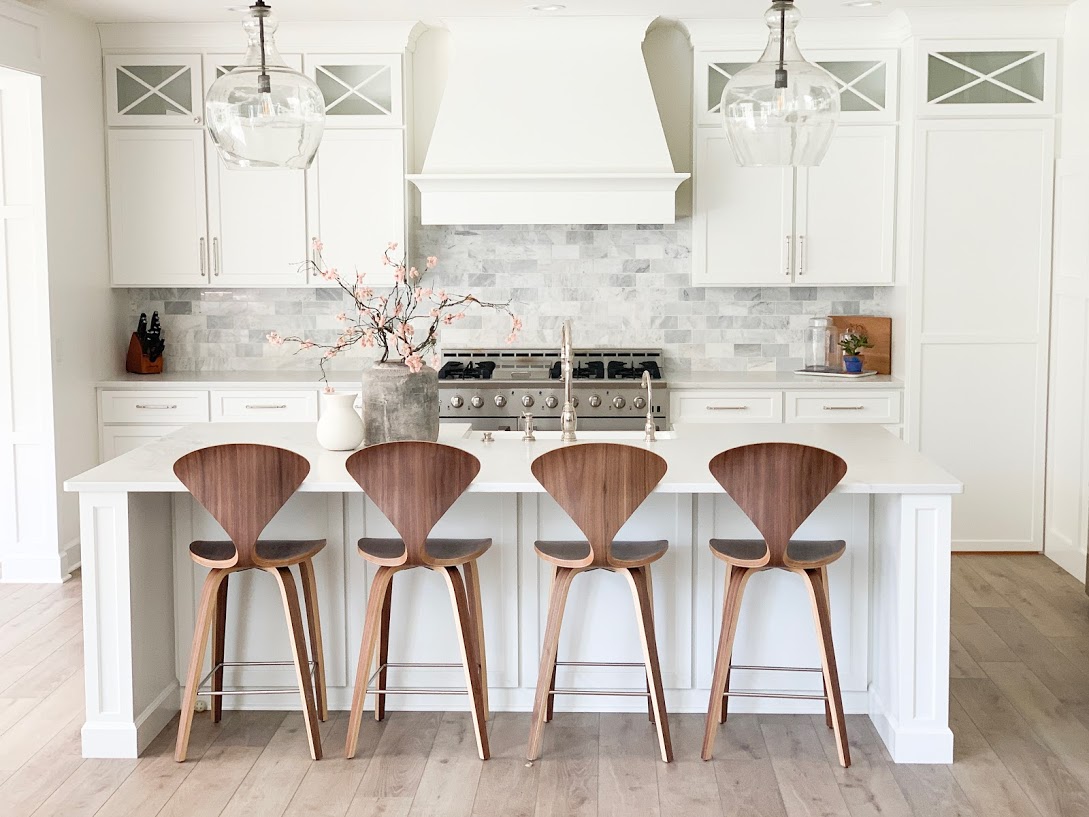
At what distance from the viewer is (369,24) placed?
555 centimetres

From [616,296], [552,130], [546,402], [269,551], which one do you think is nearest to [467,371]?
[546,402]

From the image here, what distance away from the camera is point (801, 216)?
5.64m

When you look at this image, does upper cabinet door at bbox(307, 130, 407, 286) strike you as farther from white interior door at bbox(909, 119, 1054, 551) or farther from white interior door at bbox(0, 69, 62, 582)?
white interior door at bbox(909, 119, 1054, 551)

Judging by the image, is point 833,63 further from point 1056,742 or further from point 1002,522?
point 1056,742

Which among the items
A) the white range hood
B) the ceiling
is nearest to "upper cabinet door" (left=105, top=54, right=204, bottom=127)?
the ceiling

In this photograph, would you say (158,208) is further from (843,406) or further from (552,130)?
(843,406)

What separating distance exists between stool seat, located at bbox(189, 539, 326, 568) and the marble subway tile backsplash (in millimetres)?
2653

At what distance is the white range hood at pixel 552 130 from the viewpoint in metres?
5.43

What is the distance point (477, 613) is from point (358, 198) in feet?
9.01

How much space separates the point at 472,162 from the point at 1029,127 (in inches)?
102

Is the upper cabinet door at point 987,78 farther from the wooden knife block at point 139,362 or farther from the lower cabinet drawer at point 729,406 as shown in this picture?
the wooden knife block at point 139,362

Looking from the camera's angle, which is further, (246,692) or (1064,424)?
(1064,424)

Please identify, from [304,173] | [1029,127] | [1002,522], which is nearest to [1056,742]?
[1002,522]

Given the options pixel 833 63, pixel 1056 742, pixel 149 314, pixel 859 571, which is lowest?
pixel 1056 742
